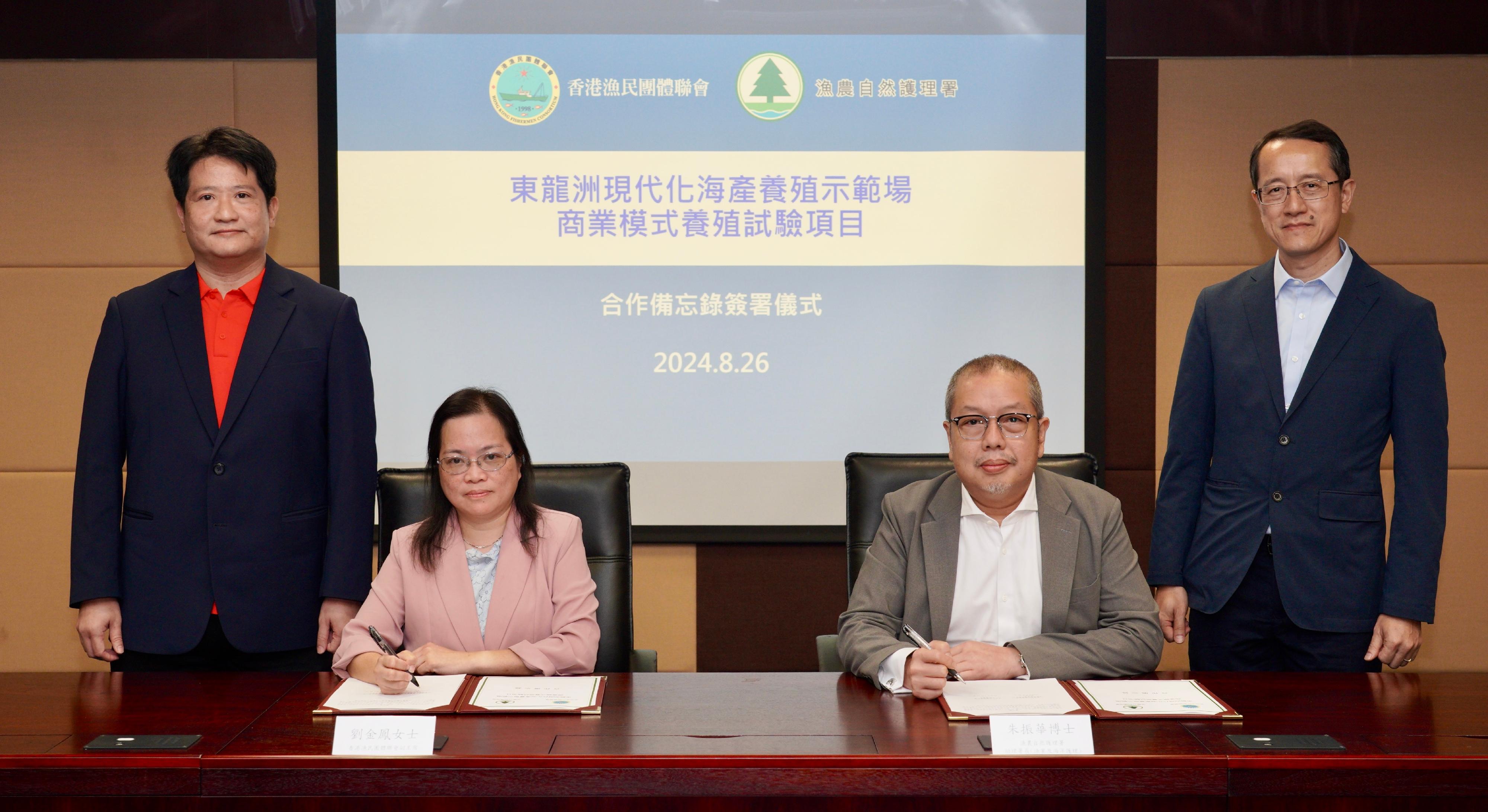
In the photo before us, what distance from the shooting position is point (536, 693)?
5.43ft

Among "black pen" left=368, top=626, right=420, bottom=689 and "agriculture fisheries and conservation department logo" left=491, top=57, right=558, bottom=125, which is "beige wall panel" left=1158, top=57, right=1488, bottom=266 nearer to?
"agriculture fisheries and conservation department logo" left=491, top=57, right=558, bottom=125

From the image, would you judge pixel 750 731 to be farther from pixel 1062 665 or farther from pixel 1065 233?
pixel 1065 233

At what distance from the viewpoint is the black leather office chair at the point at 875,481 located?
2197 millimetres

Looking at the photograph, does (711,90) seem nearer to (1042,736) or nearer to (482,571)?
(482,571)

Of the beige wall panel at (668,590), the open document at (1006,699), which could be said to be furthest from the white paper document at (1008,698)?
the beige wall panel at (668,590)

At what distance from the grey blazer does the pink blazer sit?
0.49m

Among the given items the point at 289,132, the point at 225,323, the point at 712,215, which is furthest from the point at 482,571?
the point at 289,132

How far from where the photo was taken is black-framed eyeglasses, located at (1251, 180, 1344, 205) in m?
2.14

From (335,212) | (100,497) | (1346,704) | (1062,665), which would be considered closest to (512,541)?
(100,497)

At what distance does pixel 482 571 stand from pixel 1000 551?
99cm

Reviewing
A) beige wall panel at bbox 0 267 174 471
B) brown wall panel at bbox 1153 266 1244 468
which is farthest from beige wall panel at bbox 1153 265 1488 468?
beige wall panel at bbox 0 267 174 471

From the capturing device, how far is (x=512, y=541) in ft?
6.62

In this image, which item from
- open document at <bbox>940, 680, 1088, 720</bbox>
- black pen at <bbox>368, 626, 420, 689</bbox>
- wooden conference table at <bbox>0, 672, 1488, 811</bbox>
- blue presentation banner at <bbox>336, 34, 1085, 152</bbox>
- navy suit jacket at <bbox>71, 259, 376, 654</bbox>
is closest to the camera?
wooden conference table at <bbox>0, 672, 1488, 811</bbox>

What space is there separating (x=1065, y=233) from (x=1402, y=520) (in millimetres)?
1363
